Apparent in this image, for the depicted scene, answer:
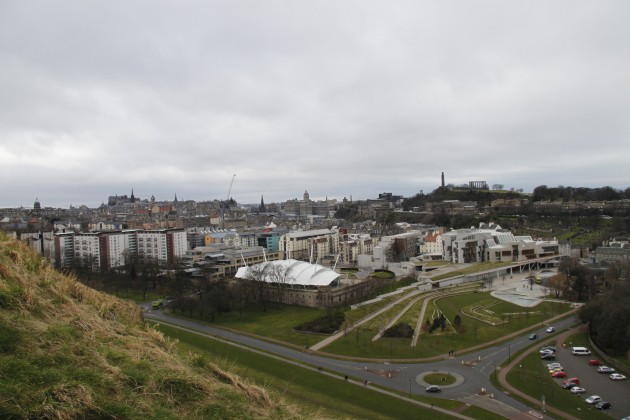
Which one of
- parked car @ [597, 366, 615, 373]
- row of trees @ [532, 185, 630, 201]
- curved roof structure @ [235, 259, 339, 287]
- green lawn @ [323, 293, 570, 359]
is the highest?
row of trees @ [532, 185, 630, 201]

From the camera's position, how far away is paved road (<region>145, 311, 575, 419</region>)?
15.4 metres

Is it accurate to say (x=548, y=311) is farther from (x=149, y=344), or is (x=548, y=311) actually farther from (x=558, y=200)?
(x=558, y=200)

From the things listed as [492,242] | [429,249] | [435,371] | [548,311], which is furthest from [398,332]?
[429,249]

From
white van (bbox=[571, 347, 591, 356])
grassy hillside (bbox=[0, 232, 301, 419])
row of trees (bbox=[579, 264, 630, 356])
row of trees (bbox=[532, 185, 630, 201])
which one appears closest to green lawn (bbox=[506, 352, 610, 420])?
white van (bbox=[571, 347, 591, 356])

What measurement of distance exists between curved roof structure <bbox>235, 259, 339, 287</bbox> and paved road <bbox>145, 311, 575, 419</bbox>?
8748mm

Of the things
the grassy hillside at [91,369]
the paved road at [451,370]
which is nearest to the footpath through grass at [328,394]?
the paved road at [451,370]

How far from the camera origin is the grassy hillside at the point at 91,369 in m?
3.28

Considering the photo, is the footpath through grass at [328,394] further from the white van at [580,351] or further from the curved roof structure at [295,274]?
the curved roof structure at [295,274]

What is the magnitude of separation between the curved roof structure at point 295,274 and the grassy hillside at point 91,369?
86.5ft

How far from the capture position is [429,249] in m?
52.3

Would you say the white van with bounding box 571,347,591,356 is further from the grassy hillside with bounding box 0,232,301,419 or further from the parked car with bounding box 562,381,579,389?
the grassy hillside with bounding box 0,232,301,419

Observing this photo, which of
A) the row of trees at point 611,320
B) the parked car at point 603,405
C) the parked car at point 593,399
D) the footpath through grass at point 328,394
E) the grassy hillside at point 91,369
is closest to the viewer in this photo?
the grassy hillside at point 91,369

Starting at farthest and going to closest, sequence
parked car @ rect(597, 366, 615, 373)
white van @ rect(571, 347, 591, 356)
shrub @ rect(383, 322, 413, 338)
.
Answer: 1. shrub @ rect(383, 322, 413, 338)
2. white van @ rect(571, 347, 591, 356)
3. parked car @ rect(597, 366, 615, 373)

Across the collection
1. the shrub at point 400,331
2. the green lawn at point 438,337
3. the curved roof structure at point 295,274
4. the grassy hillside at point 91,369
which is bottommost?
the green lawn at point 438,337
